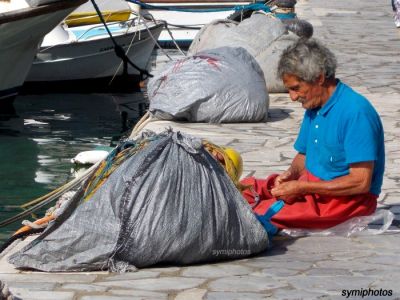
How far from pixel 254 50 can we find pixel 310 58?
20.8ft

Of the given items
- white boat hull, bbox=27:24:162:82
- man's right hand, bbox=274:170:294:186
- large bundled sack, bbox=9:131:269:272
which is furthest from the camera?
white boat hull, bbox=27:24:162:82

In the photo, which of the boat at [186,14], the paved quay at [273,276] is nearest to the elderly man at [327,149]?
the paved quay at [273,276]

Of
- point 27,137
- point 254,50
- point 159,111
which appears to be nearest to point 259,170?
point 159,111

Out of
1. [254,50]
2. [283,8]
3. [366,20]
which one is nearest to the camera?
[254,50]

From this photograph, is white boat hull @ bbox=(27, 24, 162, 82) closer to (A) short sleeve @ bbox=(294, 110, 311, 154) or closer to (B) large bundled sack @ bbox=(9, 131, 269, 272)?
(A) short sleeve @ bbox=(294, 110, 311, 154)

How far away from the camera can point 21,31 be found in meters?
16.1

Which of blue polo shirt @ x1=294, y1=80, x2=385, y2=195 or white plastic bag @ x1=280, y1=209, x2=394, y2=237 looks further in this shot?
white plastic bag @ x1=280, y1=209, x2=394, y2=237

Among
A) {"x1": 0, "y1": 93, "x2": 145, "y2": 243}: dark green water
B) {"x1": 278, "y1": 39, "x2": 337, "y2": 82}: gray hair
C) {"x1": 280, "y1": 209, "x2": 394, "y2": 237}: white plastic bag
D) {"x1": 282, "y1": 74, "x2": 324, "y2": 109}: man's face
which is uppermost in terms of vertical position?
{"x1": 278, "y1": 39, "x2": 337, "y2": 82}: gray hair

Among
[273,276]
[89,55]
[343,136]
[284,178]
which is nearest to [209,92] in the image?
[284,178]

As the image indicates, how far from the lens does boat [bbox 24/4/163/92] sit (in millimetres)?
19344

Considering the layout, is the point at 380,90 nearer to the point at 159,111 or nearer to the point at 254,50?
the point at 254,50

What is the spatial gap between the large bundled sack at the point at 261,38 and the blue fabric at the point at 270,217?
557cm

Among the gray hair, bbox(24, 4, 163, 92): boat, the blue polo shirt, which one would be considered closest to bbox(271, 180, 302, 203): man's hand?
the blue polo shirt

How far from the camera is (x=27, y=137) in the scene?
15047 mm
